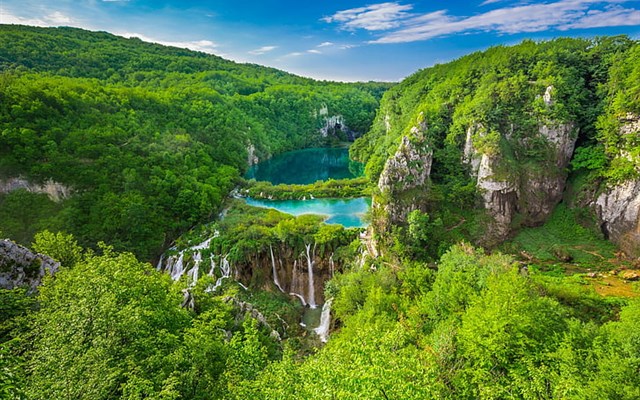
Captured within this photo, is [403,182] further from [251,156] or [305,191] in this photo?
[251,156]

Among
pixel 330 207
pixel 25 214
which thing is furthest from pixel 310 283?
pixel 25 214

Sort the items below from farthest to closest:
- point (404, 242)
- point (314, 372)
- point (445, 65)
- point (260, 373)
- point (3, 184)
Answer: point (445, 65)
point (3, 184)
point (404, 242)
point (260, 373)
point (314, 372)

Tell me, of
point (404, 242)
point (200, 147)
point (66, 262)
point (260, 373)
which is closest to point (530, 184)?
point (404, 242)

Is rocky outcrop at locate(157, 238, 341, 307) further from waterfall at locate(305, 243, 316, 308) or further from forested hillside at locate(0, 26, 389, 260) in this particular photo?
forested hillside at locate(0, 26, 389, 260)

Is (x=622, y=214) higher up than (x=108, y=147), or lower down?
lower down

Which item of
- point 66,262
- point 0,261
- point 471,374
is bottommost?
point 471,374

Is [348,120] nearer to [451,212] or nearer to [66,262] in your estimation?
[451,212]

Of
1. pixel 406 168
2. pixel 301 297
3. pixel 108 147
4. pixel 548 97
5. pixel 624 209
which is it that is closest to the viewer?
pixel 624 209

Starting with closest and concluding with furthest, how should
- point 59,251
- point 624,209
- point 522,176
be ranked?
point 59,251 < point 624,209 < point 522,176
